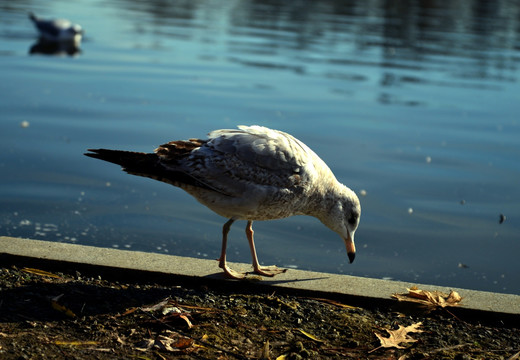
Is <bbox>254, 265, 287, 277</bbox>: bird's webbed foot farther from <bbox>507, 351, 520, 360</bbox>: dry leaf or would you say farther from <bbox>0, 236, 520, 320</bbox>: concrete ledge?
<bbox>507, 351, 520, 360</bbox>: dry leaf

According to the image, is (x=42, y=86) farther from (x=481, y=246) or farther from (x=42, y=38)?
(x=481, y=246)

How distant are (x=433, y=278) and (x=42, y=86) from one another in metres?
9.11

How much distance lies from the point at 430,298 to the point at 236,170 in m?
1.67

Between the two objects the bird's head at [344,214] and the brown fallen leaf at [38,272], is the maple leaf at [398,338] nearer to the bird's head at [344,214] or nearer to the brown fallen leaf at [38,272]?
the bird's head at [344,214]

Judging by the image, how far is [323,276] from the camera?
574 cm

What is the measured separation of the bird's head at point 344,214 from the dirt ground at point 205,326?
35.9 inches

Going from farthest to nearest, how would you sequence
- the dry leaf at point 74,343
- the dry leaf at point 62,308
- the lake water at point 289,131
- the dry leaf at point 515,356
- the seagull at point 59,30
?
the seagull at point 59,30 → the lake water at point 289,131 → the dry leaf at point 62,308 → the dry leaf at point 515,356 → the dry leaf at point 74,343

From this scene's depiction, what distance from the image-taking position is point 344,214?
6133mm

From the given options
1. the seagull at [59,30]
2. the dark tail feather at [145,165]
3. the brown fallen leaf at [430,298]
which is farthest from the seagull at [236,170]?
the seagull at [59,30]

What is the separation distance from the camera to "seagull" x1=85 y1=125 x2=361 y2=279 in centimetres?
552

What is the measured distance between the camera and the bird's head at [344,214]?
20.0 feet

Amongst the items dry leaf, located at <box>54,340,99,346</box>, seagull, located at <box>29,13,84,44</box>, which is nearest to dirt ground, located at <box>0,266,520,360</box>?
dry leaf, located at <box>54,340,99,346</box>

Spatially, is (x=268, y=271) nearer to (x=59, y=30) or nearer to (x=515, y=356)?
(x=515, y=356)

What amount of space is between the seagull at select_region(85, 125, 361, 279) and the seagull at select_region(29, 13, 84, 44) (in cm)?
1433
